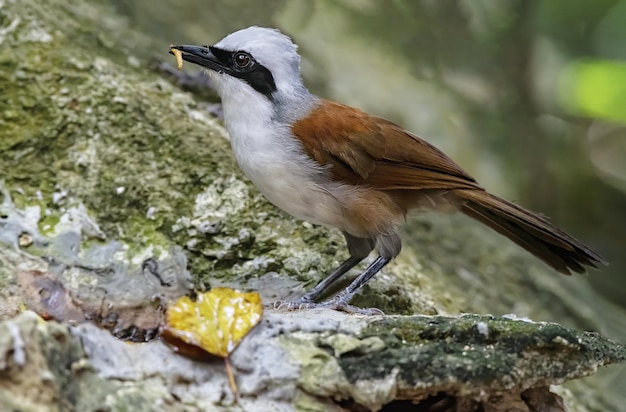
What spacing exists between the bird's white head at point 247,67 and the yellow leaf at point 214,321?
38.0 inches

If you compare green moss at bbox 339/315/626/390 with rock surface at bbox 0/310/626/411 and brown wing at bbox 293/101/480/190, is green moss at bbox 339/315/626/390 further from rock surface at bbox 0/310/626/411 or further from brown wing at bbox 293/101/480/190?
brown wing at bbox 293/101/480/190

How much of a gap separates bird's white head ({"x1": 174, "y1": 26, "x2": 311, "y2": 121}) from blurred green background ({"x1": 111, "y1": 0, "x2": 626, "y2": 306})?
2213mm

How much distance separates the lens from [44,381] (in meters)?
1.55

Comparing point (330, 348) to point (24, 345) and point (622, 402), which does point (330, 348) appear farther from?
point (622, 402)

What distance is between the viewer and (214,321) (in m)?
2.01

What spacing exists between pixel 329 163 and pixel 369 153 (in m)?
0.17

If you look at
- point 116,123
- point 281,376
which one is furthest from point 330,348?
point 116,123

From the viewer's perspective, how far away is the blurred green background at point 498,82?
17.6 feet

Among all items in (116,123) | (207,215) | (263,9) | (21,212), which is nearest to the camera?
(21,212)

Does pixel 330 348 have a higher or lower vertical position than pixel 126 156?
higher

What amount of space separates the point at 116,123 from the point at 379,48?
2.69 metres

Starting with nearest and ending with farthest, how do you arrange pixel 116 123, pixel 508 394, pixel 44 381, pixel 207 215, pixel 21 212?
pixel 44 381 → pixel 508 394 → pixel 21 212 → pixel 207 215 → pixel 116 123

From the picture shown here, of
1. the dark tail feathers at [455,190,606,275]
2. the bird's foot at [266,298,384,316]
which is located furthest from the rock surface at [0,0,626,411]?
the dark tail feathers at [455,190,606,275]

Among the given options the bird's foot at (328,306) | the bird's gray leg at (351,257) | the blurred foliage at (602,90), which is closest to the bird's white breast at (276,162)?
the bird's gray leg at (351,257)
